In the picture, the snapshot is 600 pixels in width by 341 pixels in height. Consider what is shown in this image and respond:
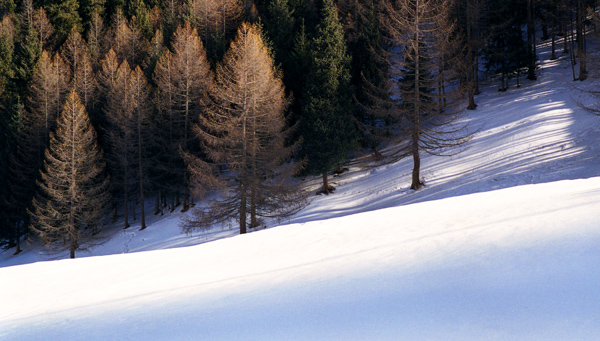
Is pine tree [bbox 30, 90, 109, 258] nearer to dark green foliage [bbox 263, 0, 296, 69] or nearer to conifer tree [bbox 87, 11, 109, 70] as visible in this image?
dark green foliage [bbox 263, 0, 296, 69]

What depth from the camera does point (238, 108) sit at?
73.2 ft

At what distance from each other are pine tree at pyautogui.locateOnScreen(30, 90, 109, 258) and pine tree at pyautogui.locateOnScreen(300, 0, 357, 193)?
48.0 ft

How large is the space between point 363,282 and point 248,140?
1614cm

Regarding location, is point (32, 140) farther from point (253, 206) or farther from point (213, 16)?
point (253, 206)

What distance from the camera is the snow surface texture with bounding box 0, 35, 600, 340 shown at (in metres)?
5.19

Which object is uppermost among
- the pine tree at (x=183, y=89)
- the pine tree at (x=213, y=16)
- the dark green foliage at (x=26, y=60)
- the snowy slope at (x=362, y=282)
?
the pine tree at (x=213, y=16)

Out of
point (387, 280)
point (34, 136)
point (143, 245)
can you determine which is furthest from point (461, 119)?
point (34, 136)

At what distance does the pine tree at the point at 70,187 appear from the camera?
2645 centimetres

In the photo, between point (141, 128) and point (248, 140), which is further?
point (141, 128)

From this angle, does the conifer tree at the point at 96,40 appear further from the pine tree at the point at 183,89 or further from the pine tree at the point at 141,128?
the pine tree at the point at 183,89

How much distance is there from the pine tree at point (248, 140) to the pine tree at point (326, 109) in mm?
3263

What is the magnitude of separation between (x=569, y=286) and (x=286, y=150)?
1823cm

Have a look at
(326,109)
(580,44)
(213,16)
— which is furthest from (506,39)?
(213,16)

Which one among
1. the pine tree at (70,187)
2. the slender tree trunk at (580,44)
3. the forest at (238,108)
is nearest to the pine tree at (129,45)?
the forest at (238,108)
